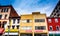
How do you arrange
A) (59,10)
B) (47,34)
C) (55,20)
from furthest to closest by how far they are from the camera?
(59,10), (55,20), (47,34)

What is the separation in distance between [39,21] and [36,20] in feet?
4.89

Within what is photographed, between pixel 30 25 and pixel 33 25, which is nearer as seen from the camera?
pixel 33 25

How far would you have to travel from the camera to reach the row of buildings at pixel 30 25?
2346 inches

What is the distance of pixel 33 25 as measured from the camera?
61500 mm

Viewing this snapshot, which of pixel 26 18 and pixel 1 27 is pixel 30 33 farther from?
pixel 1 27

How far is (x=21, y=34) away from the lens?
197 ft

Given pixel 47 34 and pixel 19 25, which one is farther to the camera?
pixel 19 25

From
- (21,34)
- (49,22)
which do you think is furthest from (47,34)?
(21,34)

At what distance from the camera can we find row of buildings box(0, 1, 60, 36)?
195 ft

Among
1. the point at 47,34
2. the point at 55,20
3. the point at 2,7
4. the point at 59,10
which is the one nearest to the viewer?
the point at 47,34

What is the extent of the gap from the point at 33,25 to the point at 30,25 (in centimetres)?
134

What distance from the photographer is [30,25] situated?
61.8 metres

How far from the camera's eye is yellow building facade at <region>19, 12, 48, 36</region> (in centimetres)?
5950

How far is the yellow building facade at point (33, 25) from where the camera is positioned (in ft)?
195
